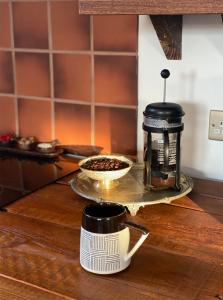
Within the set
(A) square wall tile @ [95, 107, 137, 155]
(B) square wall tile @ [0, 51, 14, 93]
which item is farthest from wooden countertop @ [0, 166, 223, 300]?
(B) square wall tile @ [0, 51, 14, 93]

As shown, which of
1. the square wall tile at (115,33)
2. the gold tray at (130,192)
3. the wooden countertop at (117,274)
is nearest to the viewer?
the wooden countertop at (117,274)

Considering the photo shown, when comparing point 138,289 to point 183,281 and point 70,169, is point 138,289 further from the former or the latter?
point 70,169

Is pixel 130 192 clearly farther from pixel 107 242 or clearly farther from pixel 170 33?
pixel 170 33

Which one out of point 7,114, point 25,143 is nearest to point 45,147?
point 25,143

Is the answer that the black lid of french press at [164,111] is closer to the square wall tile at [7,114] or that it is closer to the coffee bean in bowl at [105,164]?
the coffee bean in bowl at [105,164]

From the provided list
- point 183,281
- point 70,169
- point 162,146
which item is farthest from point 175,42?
point 183,281

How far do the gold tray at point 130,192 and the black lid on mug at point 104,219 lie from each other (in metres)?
0.18

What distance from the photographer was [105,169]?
117 cm

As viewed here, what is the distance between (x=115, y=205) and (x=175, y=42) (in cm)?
61

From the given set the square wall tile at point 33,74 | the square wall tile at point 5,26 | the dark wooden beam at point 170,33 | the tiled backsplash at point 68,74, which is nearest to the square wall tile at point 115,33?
the tiled backsplash at point 68,74

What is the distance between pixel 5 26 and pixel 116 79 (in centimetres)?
45

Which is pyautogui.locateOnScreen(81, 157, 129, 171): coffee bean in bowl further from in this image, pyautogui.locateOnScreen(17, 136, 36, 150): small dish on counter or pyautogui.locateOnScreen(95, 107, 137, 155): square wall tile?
pyautogui.locateOnScreen(17, 136, 36, 150): small dish on counter

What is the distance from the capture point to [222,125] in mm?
1305

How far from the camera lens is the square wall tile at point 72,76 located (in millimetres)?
1465
